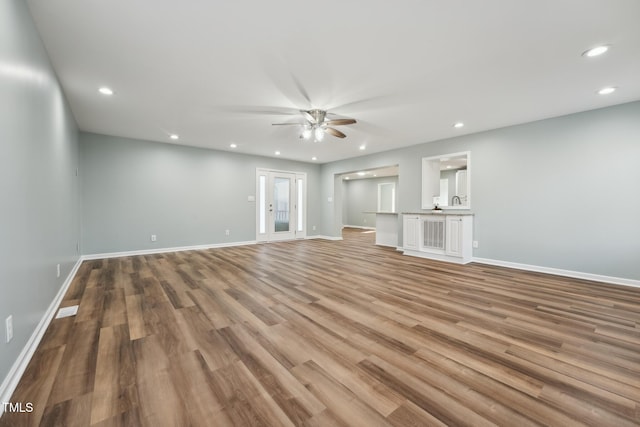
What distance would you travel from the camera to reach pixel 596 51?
2.44m

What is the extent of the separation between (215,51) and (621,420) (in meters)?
3.85

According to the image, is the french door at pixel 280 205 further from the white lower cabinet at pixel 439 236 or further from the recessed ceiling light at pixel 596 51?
the recessed ceiling light at pixel 596 51

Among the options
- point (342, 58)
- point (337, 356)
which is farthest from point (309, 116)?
A: point (337, 356)

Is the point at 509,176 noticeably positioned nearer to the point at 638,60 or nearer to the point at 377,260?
the point at 638,60

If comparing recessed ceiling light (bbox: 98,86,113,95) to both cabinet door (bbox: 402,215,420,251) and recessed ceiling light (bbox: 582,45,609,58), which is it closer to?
recessed ceiling light (bbox: 582,45,609,58)

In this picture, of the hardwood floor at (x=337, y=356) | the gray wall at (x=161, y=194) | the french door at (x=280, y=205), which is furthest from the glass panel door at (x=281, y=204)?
the hardwood floor at (x=337, y=356)

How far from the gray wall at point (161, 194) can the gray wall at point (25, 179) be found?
9.42 ft

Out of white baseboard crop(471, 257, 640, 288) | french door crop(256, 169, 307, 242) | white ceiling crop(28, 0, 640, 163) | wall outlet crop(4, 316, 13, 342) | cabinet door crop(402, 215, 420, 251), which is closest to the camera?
wall outlet crop(4, 316, 13, 342)

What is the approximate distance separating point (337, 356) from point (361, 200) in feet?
36.8

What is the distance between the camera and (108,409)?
1.33 m

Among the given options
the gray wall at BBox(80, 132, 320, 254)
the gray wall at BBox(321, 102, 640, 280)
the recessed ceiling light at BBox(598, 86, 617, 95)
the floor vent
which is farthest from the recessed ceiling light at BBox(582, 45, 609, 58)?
the gray wall at BBox(80, 132, 320, 254)

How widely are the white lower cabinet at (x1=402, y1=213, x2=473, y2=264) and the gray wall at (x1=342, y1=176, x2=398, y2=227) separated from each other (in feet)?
20.3

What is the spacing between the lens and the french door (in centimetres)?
752

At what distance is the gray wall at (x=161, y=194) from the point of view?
207 inches
